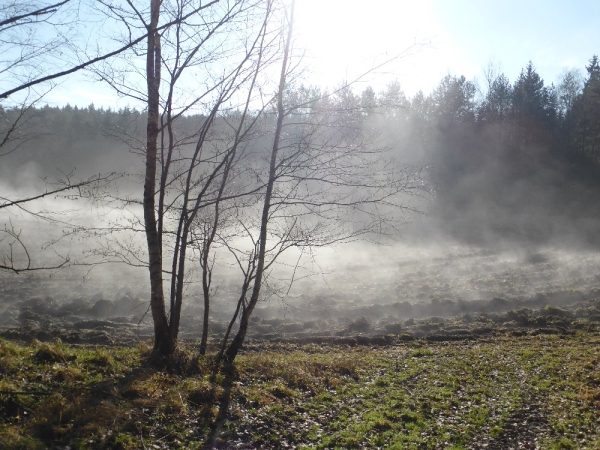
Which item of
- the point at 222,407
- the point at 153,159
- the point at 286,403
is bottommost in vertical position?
the point at 286,403

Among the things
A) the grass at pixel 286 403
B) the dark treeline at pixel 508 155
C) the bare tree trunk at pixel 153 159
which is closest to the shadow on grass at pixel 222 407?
the grass at pixel 286 403

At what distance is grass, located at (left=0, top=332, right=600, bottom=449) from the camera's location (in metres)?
5.47

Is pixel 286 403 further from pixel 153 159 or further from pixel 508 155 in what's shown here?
pixel 508 155

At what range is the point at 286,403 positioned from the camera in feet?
25.0

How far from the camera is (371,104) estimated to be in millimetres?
8891

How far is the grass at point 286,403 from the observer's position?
17.9ft

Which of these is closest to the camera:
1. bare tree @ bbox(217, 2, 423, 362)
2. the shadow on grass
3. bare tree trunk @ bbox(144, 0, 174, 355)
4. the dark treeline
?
the shadow on grass

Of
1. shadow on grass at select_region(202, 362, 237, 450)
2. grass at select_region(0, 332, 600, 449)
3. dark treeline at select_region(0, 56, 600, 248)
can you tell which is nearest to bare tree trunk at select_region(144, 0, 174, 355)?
grass at select_region(0, 332, 600, 449)

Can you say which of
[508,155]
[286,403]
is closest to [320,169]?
[286,403]

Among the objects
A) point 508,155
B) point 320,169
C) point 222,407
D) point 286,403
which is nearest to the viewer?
point 222,407

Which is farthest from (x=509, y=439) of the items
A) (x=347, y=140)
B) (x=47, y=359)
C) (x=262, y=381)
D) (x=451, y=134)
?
(x=451, y=134)

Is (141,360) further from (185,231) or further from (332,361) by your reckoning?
(332,361)

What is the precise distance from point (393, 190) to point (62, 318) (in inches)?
567

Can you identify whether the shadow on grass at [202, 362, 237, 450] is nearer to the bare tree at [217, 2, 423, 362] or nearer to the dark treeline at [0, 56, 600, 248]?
the bare tree at [217, 2, 423, 362]
